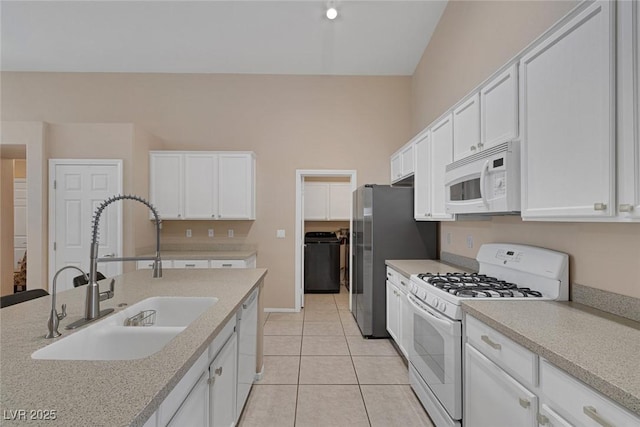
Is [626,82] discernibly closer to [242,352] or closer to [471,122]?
[471,122]

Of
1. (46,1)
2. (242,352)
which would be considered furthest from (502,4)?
(46,1)

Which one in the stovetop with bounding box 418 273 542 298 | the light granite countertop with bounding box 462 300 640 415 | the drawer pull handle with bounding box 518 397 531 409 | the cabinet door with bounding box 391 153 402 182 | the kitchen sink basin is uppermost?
the cabinet door with bounding box 391 153 402 182

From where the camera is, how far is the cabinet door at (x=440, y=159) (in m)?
2.57

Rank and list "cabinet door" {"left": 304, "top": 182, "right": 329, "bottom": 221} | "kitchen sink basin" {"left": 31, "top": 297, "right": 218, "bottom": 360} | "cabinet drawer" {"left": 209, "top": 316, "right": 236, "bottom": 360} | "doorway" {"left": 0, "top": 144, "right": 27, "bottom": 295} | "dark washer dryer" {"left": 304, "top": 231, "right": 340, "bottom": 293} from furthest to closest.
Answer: "cabinet door" {"left": 304, "top": 182, "right": 329, "bottom": 221} < "dark washer dryer" {"left": 304, "top": 231, "right": 340, "bottom": 293} < "doorway" {"left": 0, "top": 144, "right": 27, "bottom": 295} < "cabinet drawer" {"left": 209, "top": 316, "right": 236, "bottom": 360} < "kitchen sink basin" {"left": 31, "top": 297, "right": 218, "bottom": 360}

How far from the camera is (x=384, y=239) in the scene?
136 inches

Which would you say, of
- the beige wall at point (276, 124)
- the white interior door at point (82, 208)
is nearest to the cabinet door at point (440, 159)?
the beige wall at point (276, 124)

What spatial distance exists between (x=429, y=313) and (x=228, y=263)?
269 cm

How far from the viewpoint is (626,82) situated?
111 cm

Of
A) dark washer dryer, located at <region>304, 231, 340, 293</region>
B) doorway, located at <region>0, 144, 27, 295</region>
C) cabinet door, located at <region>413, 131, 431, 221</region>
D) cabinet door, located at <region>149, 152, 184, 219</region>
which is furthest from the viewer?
dark washer dryer, located at <region>304, 231, 340, 293</region>

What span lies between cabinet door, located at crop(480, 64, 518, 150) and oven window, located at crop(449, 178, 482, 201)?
243 mm

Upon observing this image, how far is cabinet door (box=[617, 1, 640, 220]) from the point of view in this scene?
3.54 feet

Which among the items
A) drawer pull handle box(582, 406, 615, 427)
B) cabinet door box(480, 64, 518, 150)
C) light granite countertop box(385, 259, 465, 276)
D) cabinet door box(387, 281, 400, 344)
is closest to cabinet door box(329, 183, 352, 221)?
light granite countertop box(385, 259, 465, 276)

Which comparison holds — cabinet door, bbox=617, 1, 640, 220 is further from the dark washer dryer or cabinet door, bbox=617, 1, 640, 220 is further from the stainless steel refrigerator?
the dark washer dryer

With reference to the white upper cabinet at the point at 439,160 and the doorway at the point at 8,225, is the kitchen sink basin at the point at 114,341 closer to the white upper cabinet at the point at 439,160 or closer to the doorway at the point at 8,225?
the white upper cabinet at the point at 439,160
